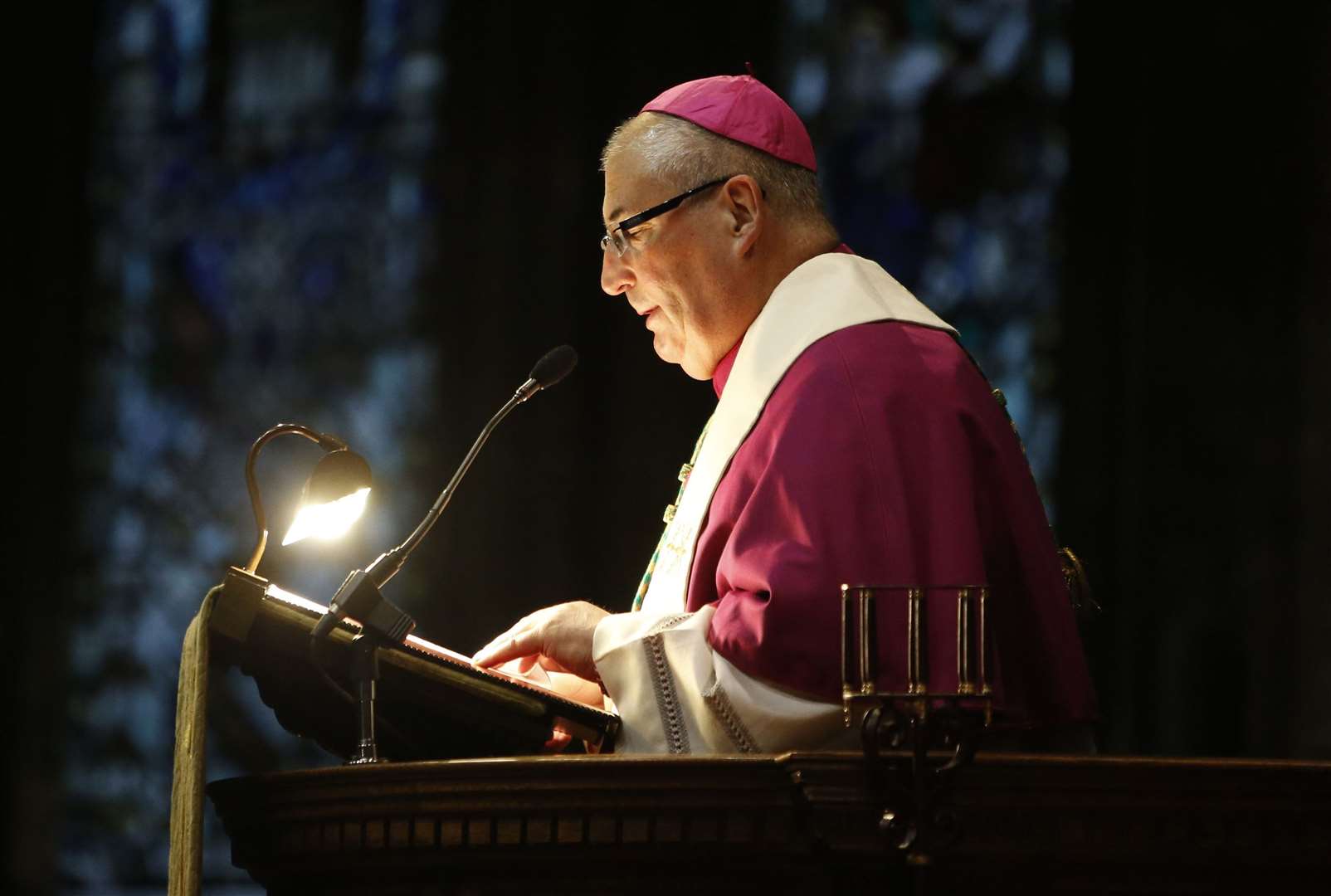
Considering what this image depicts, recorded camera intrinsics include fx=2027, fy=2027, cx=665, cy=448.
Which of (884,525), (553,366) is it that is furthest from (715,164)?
(884,525)

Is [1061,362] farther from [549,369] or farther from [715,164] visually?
[549,369]

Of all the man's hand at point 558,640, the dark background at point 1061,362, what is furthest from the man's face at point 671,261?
the dark background at point 1061,362

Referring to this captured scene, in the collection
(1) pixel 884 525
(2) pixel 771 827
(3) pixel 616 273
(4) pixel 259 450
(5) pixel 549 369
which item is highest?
(3) pixel 616 273

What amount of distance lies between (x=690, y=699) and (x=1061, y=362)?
3.64 m

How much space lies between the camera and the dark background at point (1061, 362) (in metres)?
5.94

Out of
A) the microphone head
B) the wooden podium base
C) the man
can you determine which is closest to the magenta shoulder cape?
the man

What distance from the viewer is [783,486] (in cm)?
320

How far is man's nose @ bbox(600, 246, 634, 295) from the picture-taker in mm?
3855

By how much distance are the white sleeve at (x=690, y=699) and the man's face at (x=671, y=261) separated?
849 mm

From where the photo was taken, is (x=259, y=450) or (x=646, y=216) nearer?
(x=259, y=450)

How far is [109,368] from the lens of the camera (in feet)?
23.3

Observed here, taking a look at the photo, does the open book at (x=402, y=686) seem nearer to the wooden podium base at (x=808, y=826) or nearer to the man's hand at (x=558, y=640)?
the man's hand at (x=558, y=640)

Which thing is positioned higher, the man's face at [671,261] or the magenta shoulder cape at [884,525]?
the man's face at [671,261]

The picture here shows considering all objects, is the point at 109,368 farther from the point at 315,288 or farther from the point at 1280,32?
the point at 1280,32
